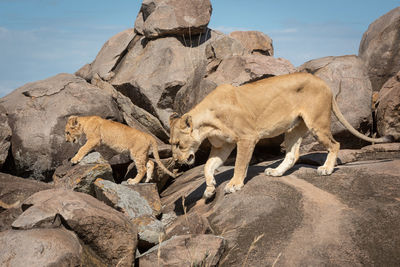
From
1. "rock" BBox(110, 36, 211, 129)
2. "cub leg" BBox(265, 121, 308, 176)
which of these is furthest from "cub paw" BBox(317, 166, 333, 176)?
"rock" BBox(110, 36, 211, 129)

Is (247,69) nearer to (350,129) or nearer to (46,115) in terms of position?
(350,129)

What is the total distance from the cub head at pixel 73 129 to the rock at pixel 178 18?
4.39 metres

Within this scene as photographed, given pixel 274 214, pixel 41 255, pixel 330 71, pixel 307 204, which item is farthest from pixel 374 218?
pixel 330 71

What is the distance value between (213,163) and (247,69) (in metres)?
4.02

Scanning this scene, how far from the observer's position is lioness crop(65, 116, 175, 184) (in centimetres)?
939

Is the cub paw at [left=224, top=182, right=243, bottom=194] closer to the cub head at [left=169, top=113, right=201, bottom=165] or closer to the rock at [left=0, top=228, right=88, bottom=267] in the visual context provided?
the cub head at [left=169, top=113, right=201, bottom=165]

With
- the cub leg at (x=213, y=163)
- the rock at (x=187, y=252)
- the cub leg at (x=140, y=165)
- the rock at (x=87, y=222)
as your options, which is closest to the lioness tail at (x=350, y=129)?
the cub leg at (x=213, y=163)

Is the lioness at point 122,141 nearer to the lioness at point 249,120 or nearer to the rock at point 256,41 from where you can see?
the lioness at point 249,120

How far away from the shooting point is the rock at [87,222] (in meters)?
4.88

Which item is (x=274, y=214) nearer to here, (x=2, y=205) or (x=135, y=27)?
(x=2, y=205)

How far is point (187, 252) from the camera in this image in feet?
16.9

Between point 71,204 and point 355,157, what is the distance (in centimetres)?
604

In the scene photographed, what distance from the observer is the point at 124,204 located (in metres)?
6.84

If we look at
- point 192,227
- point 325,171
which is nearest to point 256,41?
point 325,171
